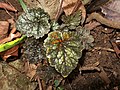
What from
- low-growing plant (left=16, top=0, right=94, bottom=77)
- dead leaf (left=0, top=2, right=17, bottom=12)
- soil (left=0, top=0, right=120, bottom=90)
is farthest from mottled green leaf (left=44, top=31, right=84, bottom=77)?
dead leaf (left=0, top=2, right=17, bottom=12)

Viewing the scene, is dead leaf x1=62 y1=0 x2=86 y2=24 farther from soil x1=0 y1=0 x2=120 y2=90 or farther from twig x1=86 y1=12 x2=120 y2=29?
soil x1=0 y1=0 x2=120 y2=90

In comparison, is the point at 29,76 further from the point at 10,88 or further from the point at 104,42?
the point at 104,42

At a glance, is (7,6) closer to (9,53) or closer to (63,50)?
(9,53)

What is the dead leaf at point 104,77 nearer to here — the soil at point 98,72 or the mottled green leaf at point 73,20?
the soil at point 98,72

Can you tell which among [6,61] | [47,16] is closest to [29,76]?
[6,61]

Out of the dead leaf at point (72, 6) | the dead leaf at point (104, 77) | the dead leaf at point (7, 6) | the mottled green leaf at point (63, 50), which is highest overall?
the dead leaf at point (7, 6)

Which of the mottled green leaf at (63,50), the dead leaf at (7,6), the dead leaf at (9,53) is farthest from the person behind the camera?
the dead leaf at (7,6)

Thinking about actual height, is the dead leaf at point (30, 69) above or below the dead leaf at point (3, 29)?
below

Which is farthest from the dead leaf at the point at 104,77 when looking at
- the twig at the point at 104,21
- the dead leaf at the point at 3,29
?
the dead leaf at the point at 3,29

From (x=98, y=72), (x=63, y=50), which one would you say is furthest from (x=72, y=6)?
(x=98, y=72)
